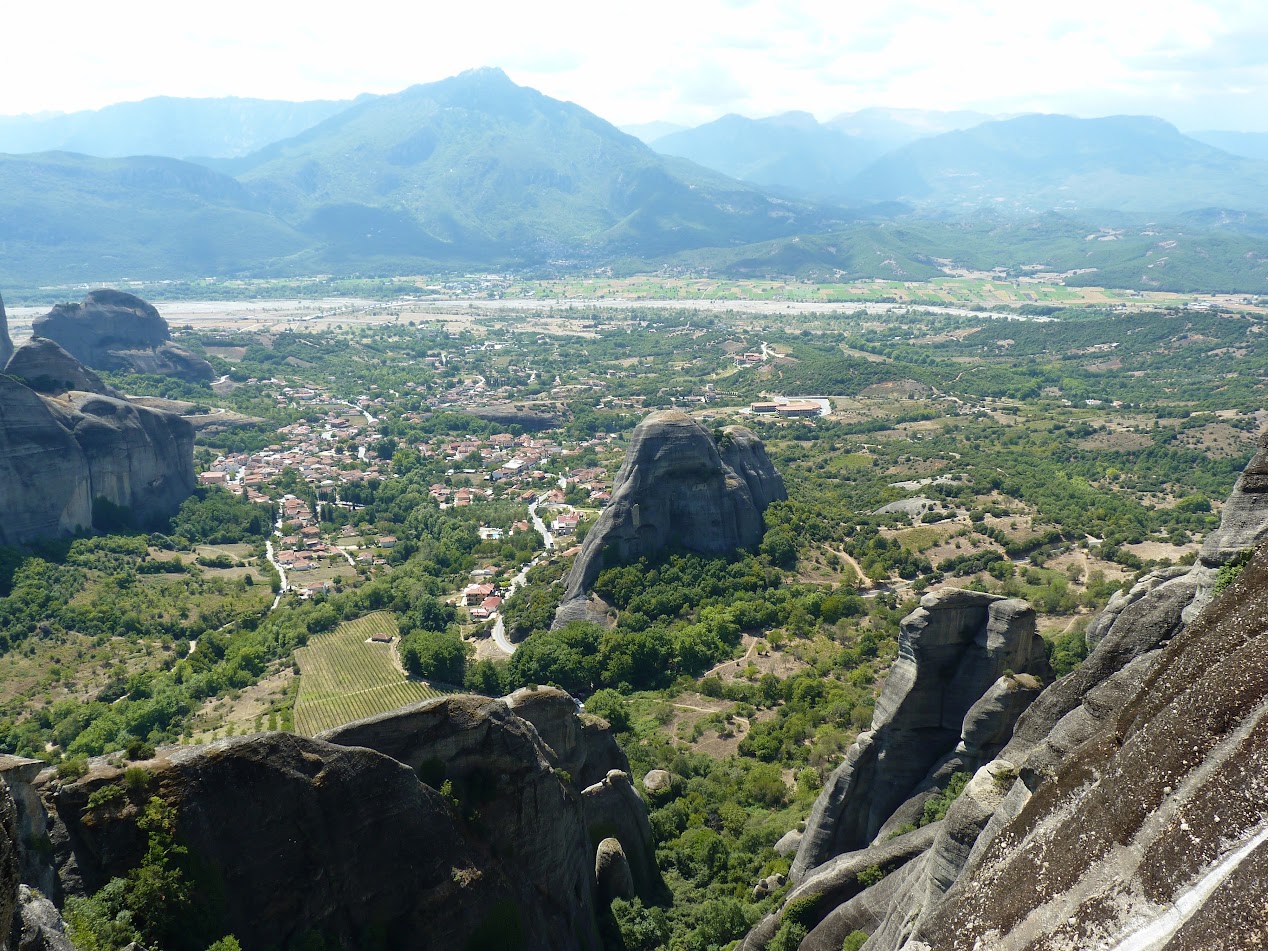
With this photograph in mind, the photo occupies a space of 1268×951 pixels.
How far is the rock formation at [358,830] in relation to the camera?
49.3 ft

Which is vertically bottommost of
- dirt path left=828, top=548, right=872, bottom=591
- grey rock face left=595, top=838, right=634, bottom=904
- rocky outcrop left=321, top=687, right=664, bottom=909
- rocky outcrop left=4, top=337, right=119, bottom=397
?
dirt path left=828, top=548, right=872, bottom=591

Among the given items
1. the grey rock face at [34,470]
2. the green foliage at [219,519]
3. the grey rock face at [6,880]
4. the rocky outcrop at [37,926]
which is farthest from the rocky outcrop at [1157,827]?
the green foliage at [219,519]

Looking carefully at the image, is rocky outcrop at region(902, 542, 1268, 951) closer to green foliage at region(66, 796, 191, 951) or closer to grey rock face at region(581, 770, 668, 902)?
green foliage at region(66, 796, 191, 951)

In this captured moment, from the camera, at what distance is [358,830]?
1738cm

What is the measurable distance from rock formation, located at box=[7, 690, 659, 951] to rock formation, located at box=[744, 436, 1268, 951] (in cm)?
766

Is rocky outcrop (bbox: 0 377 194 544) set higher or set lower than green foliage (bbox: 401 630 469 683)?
higher

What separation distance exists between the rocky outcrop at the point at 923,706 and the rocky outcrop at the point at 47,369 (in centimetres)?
7660

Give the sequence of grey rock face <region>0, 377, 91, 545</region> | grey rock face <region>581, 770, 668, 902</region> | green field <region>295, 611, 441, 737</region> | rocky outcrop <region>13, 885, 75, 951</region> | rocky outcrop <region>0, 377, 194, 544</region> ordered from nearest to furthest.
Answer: rocky outcrop <region>13, 885, 75, 951</region> → grey rock face <region>581, 770, 668, 902</region> → green field <region>295, 611, 441, 737</region> → grey rock face <region>0, 377, 91, 545</region> → rocky outcrop <region>0, 377, 194, 544</region>

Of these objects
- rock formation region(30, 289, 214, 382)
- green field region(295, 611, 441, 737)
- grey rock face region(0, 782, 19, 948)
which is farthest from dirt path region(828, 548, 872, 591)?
rock formation region(30, 289, 214, 382)

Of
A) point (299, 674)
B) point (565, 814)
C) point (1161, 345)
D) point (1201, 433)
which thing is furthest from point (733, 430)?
point (1161, 345)

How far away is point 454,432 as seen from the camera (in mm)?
124875

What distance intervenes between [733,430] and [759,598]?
1421 centimetres

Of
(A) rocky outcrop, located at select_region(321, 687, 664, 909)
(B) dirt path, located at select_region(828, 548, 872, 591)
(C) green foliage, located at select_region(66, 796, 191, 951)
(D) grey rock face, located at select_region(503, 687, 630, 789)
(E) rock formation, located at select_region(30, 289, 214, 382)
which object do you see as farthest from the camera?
(E) rock formation, located at select_region(30, 289, 214, 382)

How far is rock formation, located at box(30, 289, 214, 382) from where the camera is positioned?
134 m
